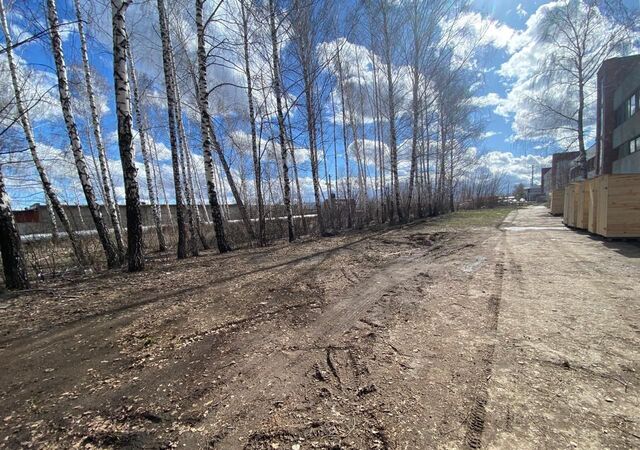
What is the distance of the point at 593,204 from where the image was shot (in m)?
8.43

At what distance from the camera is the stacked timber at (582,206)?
9133mm

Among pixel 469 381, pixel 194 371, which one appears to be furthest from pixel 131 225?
pixel 469 381

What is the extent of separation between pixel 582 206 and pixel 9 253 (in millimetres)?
15050

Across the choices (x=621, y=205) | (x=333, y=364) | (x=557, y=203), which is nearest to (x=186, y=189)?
(x=333, y=364)

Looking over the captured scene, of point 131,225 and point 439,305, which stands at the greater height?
point 131,225

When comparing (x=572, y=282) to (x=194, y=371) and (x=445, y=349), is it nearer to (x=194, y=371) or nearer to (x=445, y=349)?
(x=445, y=349)

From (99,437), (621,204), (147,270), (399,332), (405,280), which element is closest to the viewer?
(99,437)

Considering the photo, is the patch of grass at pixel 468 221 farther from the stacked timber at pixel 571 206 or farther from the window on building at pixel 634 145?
the window on building at pixel 634 145

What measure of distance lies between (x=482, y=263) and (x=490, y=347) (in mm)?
3683

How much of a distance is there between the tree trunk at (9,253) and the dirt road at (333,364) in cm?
80

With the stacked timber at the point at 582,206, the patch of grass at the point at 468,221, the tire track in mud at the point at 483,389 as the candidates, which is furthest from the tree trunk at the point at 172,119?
the stacked timber at the point at 582,206

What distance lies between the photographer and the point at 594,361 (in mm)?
2340

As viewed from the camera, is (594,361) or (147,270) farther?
(147,270)

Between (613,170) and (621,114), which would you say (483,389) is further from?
(621,114)
